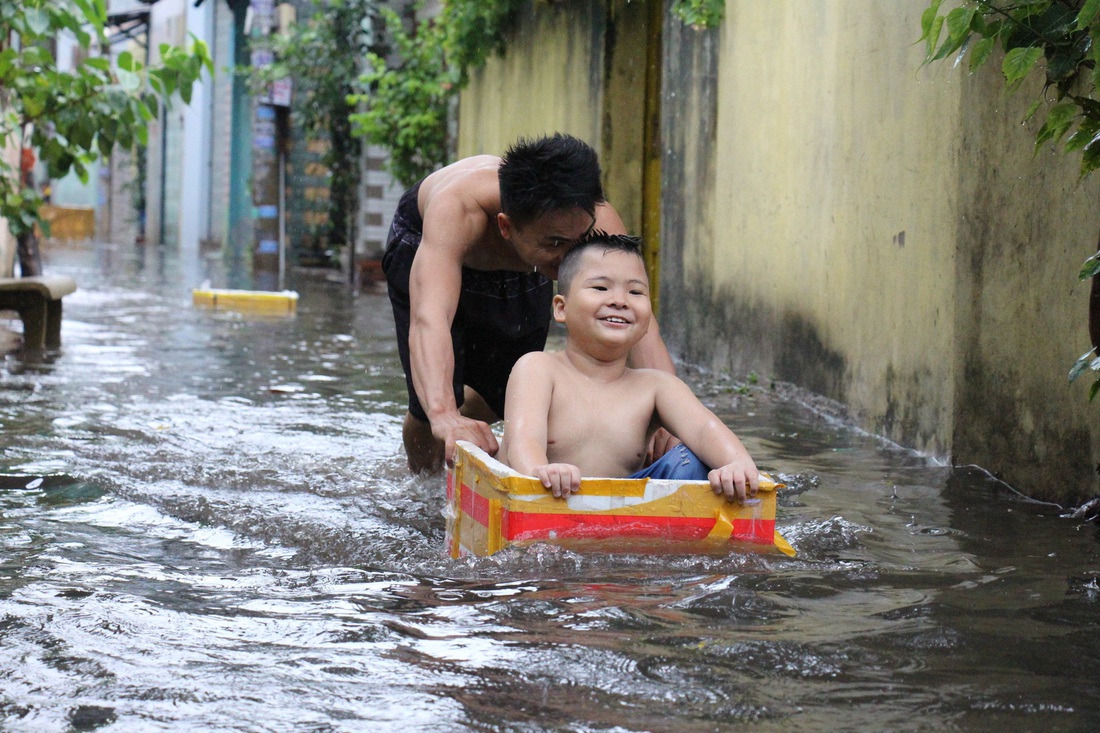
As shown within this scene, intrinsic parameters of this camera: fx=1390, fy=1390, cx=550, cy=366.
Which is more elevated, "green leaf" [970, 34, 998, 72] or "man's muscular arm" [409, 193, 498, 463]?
"green leaf" [970, 34, 998, 72]

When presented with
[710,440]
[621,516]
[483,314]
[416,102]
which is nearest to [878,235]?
[483,314]

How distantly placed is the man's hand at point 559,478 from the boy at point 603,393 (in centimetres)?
45

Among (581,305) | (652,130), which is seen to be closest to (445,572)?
(581,305)

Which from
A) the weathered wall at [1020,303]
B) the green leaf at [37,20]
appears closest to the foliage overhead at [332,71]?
the green leaf at [37,20]

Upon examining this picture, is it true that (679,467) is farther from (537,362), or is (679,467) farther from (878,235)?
(878,235)

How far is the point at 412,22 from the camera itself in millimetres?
19094

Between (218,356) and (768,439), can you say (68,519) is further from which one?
(218,356)

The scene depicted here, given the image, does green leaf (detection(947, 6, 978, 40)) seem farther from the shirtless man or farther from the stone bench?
the stone bench

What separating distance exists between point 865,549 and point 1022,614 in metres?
0.72

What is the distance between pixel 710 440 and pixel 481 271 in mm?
1268

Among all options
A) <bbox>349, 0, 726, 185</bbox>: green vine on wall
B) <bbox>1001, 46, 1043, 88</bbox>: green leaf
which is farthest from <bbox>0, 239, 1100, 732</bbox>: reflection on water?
<bbox>349, 0, 726, 185</bbox>: green vine on wall

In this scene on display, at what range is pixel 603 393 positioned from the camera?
3883 mm

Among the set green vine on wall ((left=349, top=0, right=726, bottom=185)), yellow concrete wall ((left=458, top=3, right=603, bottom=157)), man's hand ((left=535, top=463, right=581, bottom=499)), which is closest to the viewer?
man's hand ((left=535, top=463, right=581, bottom=499))

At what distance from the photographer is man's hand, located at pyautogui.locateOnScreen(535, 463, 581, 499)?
3.16 metres
